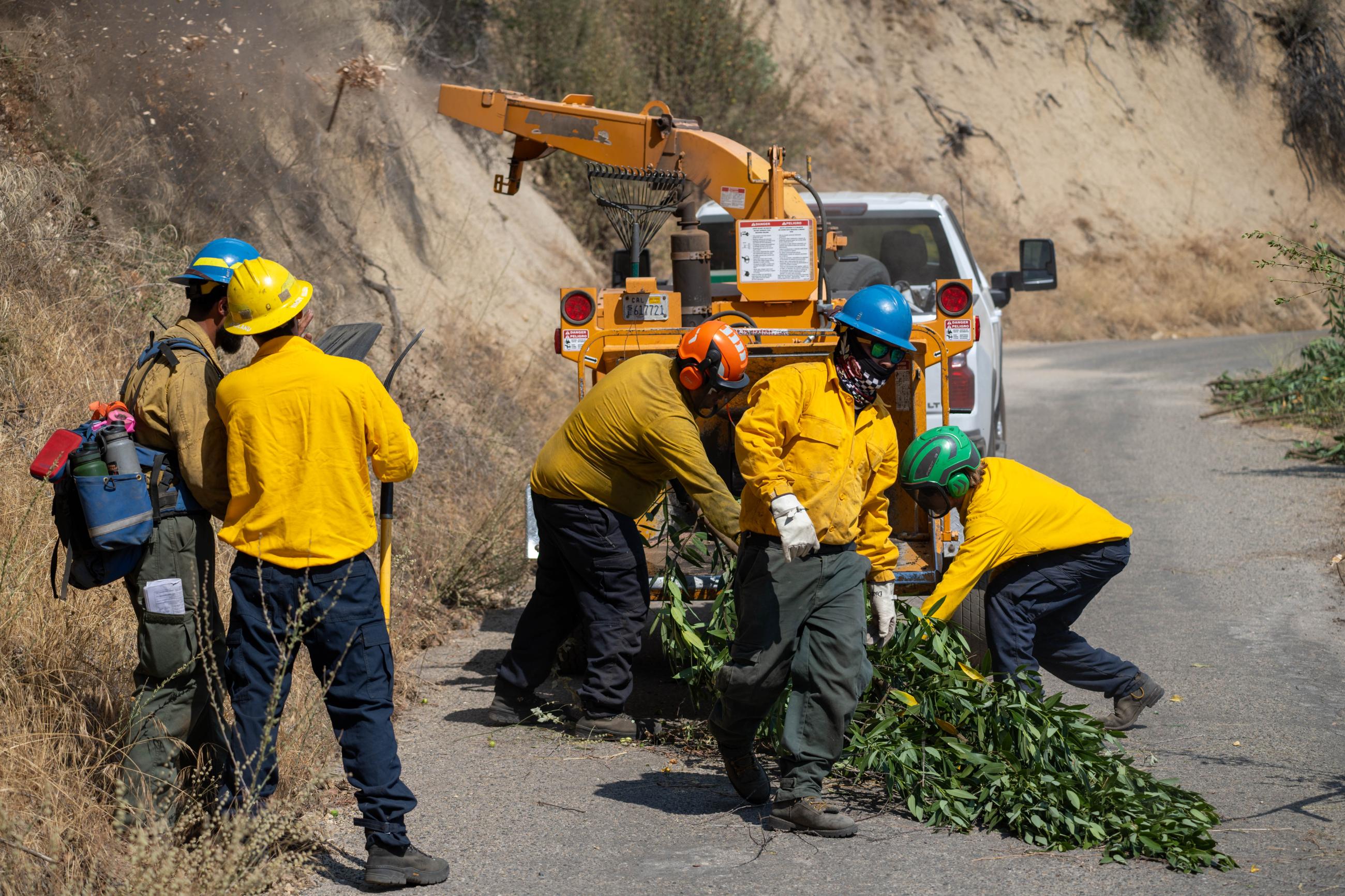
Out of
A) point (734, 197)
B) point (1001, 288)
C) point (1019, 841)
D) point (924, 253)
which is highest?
point (734, 197)

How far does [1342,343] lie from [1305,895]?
462 inches

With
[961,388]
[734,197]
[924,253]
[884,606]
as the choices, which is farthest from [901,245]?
[884,606]

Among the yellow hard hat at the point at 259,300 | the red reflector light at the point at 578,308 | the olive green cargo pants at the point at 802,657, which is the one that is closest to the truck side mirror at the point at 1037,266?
the red reflector light at the point at 578,308

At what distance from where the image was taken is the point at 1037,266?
33.2ft

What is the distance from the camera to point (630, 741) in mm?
5895

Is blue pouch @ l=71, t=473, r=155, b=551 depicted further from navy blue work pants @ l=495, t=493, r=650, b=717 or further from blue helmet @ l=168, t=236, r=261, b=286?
navy blue work pants @ l=495, t=493, r=650, b=717

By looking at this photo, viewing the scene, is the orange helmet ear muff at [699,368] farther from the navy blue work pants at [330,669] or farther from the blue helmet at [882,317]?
the navy blue work pants at [330,669]

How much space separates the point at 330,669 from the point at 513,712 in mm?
1978

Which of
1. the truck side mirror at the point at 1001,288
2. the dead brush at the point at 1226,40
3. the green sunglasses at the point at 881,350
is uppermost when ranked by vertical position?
the dead brush at the point at 1226,40

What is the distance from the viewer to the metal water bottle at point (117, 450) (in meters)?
4.18

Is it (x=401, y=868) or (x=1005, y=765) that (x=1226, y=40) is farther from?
(x=401, y=868)

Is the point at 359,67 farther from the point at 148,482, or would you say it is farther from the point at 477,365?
the point at 148,482

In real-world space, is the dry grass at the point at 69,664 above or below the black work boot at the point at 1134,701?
above

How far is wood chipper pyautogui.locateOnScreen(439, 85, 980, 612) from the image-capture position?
21.2 feet
